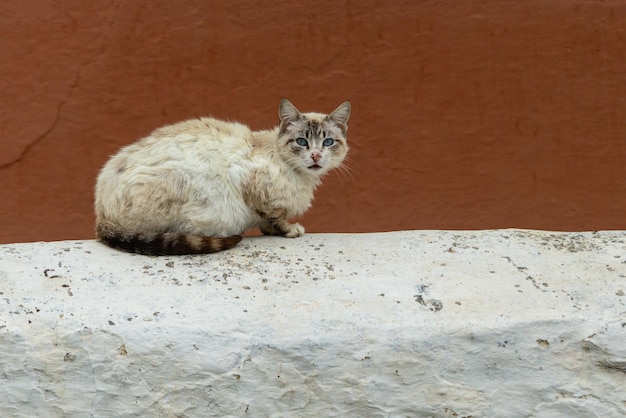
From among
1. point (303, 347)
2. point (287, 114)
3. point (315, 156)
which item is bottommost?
point (303, 347)

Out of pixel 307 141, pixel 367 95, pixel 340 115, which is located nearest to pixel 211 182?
pixel 307 141

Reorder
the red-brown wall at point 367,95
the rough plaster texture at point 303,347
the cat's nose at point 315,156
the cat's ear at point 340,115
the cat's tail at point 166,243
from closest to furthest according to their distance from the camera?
the rough plaster texture at point 303,347
the cat's tail at point 166,243
the cat's nose at point 315,156
the cat's ear at point 340,115
the red-brown wall at point 367,95

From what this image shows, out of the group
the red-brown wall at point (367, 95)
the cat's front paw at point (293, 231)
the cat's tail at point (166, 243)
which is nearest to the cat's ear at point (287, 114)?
the cat's front paw at point (293, 231)

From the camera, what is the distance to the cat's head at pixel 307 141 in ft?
13.3

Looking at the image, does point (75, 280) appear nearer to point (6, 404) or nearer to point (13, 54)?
point (6, 404)

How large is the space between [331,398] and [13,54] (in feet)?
9.22

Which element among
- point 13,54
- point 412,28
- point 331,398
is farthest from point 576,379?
point 13,54

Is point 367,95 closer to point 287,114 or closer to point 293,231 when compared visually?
point 287,114

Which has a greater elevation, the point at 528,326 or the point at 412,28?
the point at 412,28

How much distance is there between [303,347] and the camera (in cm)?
320

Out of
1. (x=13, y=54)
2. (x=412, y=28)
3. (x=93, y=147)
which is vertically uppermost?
(x=412, y=28)

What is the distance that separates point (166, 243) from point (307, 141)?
0.82 m

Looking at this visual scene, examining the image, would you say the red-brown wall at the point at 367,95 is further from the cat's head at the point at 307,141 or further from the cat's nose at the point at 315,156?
the cat's nose at the point at 315,156

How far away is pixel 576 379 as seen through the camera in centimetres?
328
